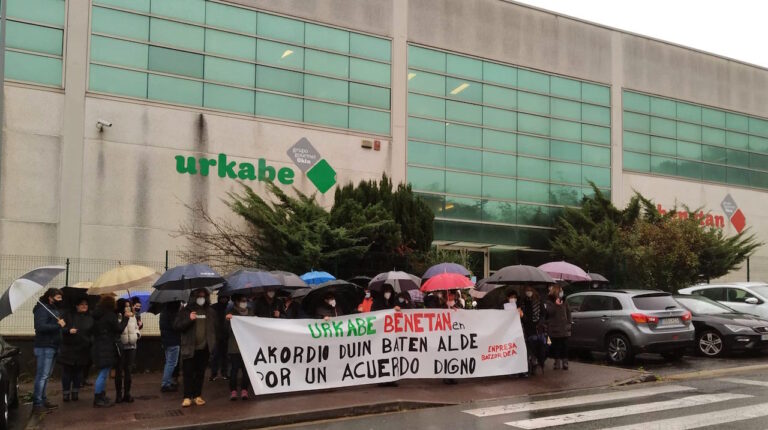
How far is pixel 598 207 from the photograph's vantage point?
86.3ft

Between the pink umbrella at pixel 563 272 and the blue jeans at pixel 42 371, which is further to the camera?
the pink umbrella at pixel 563 272

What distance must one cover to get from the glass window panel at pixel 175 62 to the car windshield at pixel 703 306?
1482 centimetres

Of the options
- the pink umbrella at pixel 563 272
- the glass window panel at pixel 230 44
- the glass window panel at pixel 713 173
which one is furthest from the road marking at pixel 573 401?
the glass window panel at pixel 713 173

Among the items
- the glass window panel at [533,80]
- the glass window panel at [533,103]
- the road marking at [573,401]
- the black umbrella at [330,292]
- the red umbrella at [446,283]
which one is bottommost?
the road marking at [573,401]

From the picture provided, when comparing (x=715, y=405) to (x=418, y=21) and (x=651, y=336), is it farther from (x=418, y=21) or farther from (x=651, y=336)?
(x=418, y=21)

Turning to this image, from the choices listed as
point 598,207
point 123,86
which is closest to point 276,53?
point 123,86

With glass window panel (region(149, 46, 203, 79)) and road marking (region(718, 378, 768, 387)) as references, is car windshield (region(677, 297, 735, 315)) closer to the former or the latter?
road marking (region(718, 378, 768, 387))

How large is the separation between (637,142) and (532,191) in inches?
243

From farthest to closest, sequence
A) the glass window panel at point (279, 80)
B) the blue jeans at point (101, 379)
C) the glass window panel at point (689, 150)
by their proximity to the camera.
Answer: the glass window panel at point (689, 150) → the glass window panel at point (279, 80) → the blue jeans at point (101, 379)

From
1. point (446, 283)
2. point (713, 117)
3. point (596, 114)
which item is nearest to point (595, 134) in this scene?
point (596, 114)

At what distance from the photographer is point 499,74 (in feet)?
85.6

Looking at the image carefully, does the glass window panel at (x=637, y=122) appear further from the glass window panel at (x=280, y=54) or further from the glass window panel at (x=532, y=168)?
the glass window panel at (x=280, y=54)

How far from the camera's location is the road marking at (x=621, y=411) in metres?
8.66

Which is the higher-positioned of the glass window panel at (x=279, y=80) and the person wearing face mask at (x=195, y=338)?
the glass window panel at (x=279, y=80)
